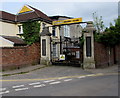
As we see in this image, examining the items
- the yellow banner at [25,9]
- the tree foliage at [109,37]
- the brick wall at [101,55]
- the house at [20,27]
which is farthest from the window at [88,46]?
the yellow banner at [25,9]

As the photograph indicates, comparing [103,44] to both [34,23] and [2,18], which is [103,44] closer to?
[34,23]

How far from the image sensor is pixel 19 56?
13852mm

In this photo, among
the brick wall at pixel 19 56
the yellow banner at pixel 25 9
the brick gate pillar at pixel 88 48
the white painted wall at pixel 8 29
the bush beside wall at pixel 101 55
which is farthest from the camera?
the yellow banner at pixel 25 9

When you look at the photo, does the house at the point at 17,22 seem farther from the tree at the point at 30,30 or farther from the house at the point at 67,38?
the house at the point at 67,38

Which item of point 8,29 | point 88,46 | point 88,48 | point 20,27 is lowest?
→ point 88,48

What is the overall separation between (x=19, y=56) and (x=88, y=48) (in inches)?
264

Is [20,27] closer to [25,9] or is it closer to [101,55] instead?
[25,9]

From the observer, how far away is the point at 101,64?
14.6 m

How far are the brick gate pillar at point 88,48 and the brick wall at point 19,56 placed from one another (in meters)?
5.41

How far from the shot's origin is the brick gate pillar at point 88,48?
13.5 meters

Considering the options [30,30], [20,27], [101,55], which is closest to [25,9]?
[20,27]

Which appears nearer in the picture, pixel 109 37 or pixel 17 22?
pixel 109 37

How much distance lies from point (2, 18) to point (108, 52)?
50.4 ft

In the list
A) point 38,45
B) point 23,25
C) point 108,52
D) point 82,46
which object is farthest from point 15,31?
point 108,52
